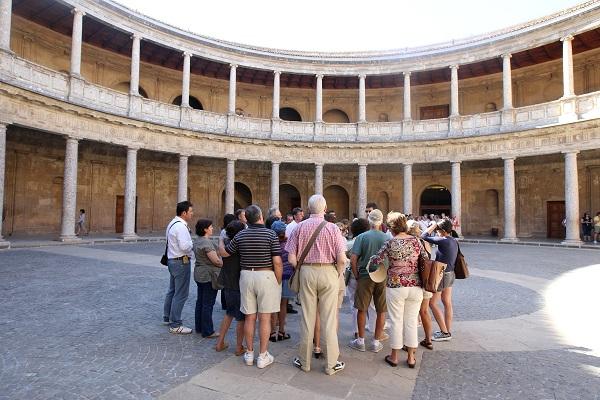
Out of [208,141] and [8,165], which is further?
[208,141]

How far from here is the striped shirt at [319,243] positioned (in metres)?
4.01

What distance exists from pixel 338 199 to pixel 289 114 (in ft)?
24.7

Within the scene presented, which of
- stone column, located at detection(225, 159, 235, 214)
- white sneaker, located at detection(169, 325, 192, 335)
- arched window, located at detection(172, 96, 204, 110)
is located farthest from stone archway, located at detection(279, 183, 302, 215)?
white sneaker, located at detection(169, 325, 192, 335)

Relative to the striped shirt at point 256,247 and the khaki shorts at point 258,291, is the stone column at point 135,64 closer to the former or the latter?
the striped shirt at point 256,247

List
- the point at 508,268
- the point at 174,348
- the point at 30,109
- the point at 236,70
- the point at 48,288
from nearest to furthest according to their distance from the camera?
the point at 174,348 → the point at 48,288 → the point at 508,268 → the point at 30,109 → the point at 236,70

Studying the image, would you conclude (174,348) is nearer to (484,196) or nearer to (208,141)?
(208,141)

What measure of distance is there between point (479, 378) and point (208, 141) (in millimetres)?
19304

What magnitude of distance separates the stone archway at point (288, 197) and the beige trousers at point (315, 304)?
23478mm

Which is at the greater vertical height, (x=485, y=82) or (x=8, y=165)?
(x=485, y=82)

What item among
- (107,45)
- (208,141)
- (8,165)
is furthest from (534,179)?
(8,165)

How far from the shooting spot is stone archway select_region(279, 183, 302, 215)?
2756 cm

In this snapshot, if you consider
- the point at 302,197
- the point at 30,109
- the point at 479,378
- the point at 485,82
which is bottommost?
the point at 479,378

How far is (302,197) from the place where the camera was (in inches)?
1057

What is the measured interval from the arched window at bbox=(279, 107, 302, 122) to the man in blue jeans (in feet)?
75.0
